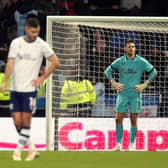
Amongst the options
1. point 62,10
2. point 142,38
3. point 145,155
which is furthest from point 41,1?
point 145,155

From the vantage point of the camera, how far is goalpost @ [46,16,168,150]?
16.3 m

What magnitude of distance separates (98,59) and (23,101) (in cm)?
591

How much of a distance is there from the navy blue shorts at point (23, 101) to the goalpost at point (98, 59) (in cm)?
429

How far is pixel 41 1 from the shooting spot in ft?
71.1

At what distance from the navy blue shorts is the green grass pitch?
663mm

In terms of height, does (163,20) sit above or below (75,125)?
above

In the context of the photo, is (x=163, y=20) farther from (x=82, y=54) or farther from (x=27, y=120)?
(x=27, y=120)

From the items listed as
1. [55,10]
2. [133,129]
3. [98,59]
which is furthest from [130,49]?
[55,10]

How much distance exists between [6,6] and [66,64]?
17.9 ft

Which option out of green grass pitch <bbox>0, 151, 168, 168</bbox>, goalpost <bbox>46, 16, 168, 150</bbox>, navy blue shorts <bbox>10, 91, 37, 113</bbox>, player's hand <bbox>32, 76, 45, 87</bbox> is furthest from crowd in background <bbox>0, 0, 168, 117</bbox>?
player's hand <bbox>32, 76, 45, 87</bbox>

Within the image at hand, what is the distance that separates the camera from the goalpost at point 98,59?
16266 mm

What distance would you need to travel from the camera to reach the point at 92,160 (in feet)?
39.3

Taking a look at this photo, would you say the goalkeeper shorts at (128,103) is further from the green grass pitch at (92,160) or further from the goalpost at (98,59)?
the green grass pitch at (92,160)

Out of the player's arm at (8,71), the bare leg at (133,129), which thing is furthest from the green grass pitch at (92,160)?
the bare leg at (133,129)
